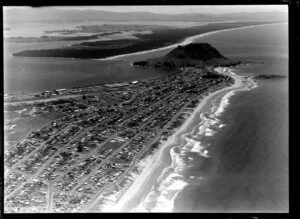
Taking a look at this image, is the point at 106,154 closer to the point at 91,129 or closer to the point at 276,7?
the point at 91,129

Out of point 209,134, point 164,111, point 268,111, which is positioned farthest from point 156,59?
point 268,111

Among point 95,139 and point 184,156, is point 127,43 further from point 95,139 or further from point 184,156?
point 184,156

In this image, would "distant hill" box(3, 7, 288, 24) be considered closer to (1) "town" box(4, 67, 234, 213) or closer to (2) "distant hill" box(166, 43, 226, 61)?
(2) "distant hill" box(166, 43, 226, 61)

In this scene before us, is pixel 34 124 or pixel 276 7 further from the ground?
pixel 276 7

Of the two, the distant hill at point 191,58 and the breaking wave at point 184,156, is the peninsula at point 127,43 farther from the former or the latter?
the breaking wave at point 184,156

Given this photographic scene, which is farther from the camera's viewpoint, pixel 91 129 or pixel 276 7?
pixel 91 129

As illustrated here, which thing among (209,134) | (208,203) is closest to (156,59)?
(209,134)

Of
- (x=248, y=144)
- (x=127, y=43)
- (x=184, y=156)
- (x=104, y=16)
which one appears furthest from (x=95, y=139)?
(x=248, y=144)
